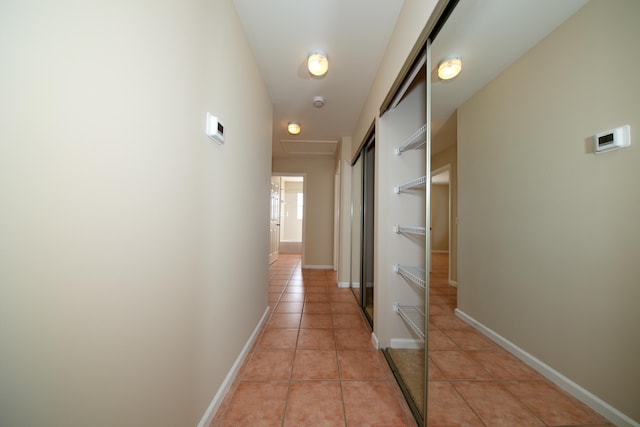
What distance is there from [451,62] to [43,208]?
1658mm

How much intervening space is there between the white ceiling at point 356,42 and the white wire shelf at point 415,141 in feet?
0.64

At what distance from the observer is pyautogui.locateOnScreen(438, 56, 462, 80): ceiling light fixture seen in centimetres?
114

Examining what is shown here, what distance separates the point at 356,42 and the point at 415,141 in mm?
996

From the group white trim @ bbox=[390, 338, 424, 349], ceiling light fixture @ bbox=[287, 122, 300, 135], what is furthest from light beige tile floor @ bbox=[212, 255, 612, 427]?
ceiling light fixture @ bbox=[287, 122, 300, 135]

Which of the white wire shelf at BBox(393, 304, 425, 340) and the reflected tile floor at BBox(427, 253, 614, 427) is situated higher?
the white wire shelf at BBox(393, 304, 425, 340)

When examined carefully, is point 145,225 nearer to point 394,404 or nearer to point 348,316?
point 394,404

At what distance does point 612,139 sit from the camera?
0.89m

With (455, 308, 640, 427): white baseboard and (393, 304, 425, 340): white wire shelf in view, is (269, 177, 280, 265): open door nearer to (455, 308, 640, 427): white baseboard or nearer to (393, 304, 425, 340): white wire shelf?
(393, 304, 425, 340): white wire shelf

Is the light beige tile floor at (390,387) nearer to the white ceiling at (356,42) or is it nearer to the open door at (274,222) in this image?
the white ceiling at (356,42)

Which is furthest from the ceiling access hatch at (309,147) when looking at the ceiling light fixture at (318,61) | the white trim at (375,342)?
the white trim at (375,342)

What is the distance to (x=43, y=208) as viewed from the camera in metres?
0.49

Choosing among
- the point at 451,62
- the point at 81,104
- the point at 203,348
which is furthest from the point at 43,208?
the point at 451,62

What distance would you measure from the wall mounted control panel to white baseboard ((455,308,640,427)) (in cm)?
108

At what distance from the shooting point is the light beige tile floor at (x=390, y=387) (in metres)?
1.18
